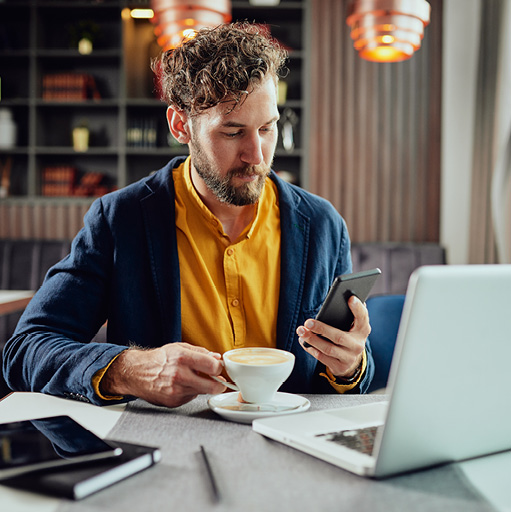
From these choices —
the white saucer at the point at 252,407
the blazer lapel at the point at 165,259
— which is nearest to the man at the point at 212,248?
the blazer lapel at the point at 165,259

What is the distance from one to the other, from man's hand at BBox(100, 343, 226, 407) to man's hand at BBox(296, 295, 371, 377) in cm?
17

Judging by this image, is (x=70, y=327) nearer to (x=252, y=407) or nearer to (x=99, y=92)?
(x=252, y=407)

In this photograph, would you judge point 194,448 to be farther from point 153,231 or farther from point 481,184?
point 481,184

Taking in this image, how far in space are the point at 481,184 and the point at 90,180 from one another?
8.91 ft

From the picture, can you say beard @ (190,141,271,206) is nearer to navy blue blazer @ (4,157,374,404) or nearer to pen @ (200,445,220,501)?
navy blue blazer @ (4,157,374,404)

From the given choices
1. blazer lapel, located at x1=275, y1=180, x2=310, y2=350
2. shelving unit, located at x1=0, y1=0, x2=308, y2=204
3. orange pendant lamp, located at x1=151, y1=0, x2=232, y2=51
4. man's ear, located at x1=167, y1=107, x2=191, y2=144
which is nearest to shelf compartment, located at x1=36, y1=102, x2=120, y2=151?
shelving unit, located at x1=0, y1=0, x2=308, y2=204

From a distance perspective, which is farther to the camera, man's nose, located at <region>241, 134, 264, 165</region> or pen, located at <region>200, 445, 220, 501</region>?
man's nose, located at <region>241, 134, 264, 165</region>

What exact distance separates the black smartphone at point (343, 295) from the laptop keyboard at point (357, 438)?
0.22m

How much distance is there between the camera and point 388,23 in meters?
2.34

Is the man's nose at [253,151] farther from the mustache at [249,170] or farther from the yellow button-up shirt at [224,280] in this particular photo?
the yellow button-up shirt at [224,280]

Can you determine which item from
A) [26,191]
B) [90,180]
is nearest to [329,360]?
[90,180]

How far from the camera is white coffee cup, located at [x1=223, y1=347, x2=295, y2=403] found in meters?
0.88

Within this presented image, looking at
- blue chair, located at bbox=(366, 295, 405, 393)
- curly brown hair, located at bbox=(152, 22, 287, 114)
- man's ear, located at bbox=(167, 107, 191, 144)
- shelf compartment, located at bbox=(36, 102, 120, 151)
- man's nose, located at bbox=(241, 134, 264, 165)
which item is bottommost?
blue chair, located at bbox=(366, 295, 405, 393)

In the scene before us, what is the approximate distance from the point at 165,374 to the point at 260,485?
320 millimetres
